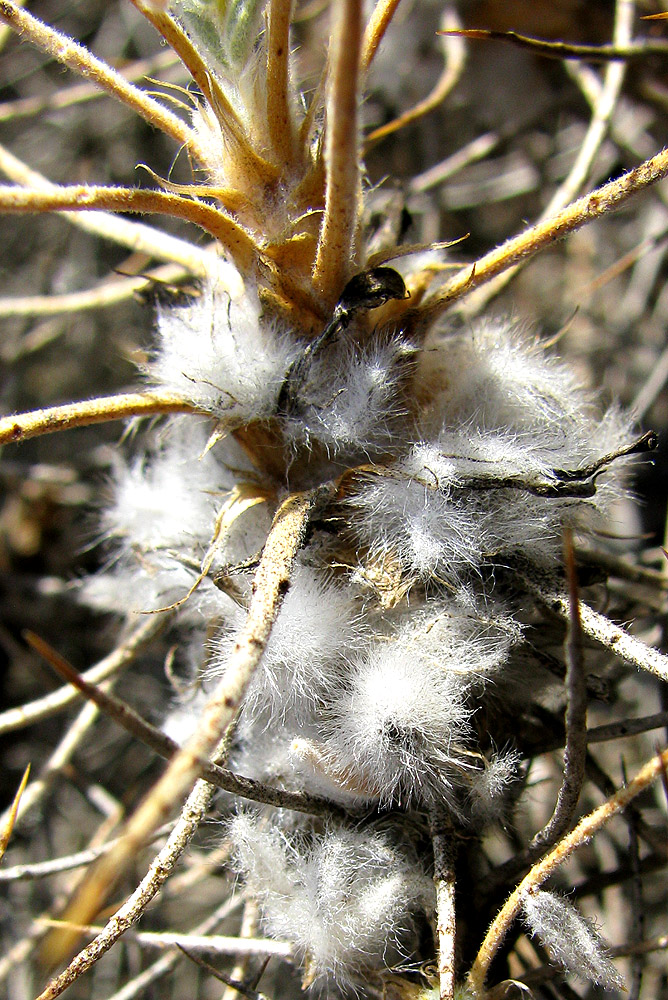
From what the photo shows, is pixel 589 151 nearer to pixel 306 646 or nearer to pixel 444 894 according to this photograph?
pixel 306 646

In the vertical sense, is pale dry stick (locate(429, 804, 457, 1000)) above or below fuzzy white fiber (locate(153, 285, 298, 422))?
below

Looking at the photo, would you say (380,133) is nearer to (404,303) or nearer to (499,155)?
(404,303)

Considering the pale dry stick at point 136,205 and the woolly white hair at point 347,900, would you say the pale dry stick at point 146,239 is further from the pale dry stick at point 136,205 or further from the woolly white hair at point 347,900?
the woolly white hair at point 347,900

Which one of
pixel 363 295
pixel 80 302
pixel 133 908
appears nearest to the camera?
pixel 133 908

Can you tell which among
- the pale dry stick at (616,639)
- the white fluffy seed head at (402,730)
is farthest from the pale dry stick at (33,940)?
the pale dry stick at (616,639)

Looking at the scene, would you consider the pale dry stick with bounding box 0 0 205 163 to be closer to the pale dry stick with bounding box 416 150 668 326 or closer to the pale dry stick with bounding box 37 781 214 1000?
the pale dry stick with bounding box 416 150 668 326

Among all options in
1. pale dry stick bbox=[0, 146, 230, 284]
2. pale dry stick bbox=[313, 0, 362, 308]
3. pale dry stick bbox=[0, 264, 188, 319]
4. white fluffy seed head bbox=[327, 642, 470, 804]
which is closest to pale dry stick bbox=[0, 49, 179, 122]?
pale dry stick bbox=[0, 264, 188, 319]

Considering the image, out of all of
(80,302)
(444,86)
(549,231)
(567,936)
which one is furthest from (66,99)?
A: (567,936)
